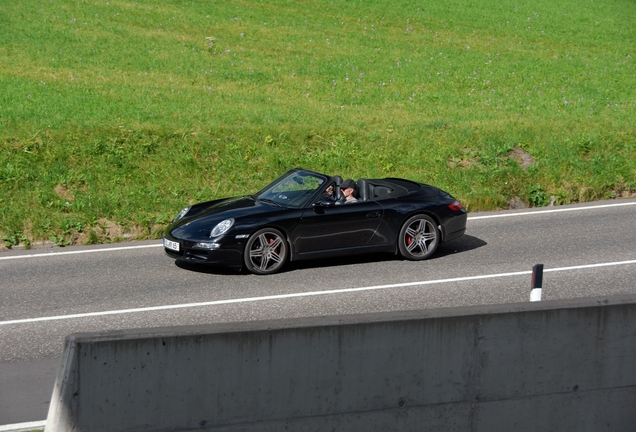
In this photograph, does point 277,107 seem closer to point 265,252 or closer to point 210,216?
point 210,216

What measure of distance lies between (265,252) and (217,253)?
0.69m

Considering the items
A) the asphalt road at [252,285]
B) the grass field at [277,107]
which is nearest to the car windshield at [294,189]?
the asphalt road at [252,285]

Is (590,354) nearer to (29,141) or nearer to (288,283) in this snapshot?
(288,283)

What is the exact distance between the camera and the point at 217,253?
416 inches

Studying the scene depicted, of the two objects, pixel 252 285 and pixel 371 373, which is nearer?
pixel 371 373

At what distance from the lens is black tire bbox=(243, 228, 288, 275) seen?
35.4 feet

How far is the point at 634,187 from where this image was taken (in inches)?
678

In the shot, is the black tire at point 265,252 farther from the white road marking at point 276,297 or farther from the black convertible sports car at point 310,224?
the white road marking at point 276,297

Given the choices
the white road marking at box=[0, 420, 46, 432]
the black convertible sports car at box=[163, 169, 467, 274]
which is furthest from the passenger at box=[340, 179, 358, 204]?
the white road marking at box=[0, 420, 46, 432]

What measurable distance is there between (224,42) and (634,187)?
14780 mm

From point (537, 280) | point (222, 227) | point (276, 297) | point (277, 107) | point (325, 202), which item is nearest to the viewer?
point (537, 280)

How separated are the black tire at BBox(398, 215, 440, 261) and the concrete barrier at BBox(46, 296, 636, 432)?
19.1 feet

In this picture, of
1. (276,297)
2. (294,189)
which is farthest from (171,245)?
(294,189)

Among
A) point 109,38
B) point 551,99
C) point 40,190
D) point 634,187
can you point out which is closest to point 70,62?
point 109,38
